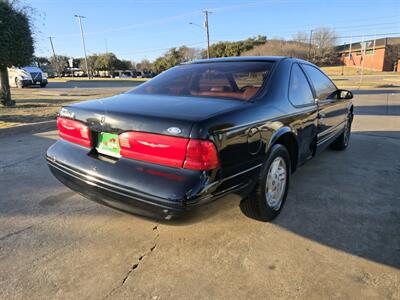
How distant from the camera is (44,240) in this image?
8.21 ft

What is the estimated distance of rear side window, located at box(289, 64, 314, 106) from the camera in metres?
3.02

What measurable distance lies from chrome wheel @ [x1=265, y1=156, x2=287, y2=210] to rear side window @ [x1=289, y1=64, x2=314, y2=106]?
2.18 ft

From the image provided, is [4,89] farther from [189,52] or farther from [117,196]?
[189,52]

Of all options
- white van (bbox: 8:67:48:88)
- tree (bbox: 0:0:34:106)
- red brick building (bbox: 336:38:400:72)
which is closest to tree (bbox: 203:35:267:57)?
red brick building (bbox: 336:38:400:72)

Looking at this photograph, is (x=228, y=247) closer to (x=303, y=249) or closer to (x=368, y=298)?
(x=303, y=249)

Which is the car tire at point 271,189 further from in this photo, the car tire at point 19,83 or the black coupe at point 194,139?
the car tire at point 19,83

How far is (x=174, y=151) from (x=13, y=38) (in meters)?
9.58

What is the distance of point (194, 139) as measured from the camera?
1.85 metres

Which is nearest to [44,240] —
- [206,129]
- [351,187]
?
[206,129]

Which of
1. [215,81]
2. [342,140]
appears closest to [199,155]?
[215,81]

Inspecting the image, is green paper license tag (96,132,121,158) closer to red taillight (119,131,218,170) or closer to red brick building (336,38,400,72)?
red taillight (119,131,218,170)

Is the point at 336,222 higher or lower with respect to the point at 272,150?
lower

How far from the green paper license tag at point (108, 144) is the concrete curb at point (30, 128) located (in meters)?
5.08

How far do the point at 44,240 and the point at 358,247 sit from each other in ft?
8.40
